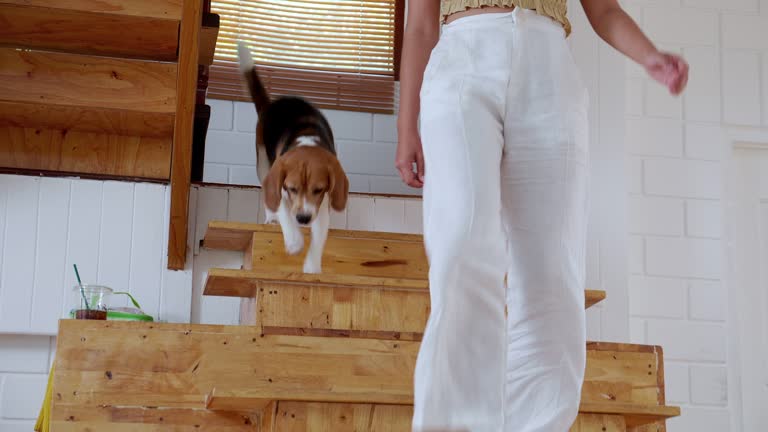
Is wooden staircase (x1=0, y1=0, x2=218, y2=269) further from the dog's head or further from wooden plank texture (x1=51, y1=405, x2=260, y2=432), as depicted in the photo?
wooden plank texture (x1=51, y1=405, x2=260, y2=432)

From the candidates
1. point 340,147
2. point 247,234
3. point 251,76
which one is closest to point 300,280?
point 247,234

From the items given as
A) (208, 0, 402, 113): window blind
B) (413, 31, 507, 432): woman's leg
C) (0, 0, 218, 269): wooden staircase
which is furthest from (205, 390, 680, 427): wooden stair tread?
(208, 0, 402, 113): window blind

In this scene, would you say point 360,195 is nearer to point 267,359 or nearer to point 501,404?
point 267,359

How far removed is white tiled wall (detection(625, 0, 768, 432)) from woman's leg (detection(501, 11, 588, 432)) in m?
2.36

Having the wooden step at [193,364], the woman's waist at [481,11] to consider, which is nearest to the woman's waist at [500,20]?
the woman's waist at [481,11]

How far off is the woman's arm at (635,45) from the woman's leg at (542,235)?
0.12m

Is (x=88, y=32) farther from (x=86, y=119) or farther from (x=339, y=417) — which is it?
(x=339, y=417)

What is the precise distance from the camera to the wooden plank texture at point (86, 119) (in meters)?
3.08

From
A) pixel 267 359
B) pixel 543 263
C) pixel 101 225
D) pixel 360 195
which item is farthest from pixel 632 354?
pixel 101 225

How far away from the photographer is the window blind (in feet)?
14.3

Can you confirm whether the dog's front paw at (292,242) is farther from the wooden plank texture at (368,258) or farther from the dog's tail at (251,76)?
the dog's tail at (251,76)

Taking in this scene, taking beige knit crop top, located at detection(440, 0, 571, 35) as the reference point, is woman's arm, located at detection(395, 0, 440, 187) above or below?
below

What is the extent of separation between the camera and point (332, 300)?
2543mm

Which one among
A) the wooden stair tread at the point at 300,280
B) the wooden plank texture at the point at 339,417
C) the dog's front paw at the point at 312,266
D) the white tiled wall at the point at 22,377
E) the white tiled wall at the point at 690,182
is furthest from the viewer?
the white tiled wall at the point at 690,182
